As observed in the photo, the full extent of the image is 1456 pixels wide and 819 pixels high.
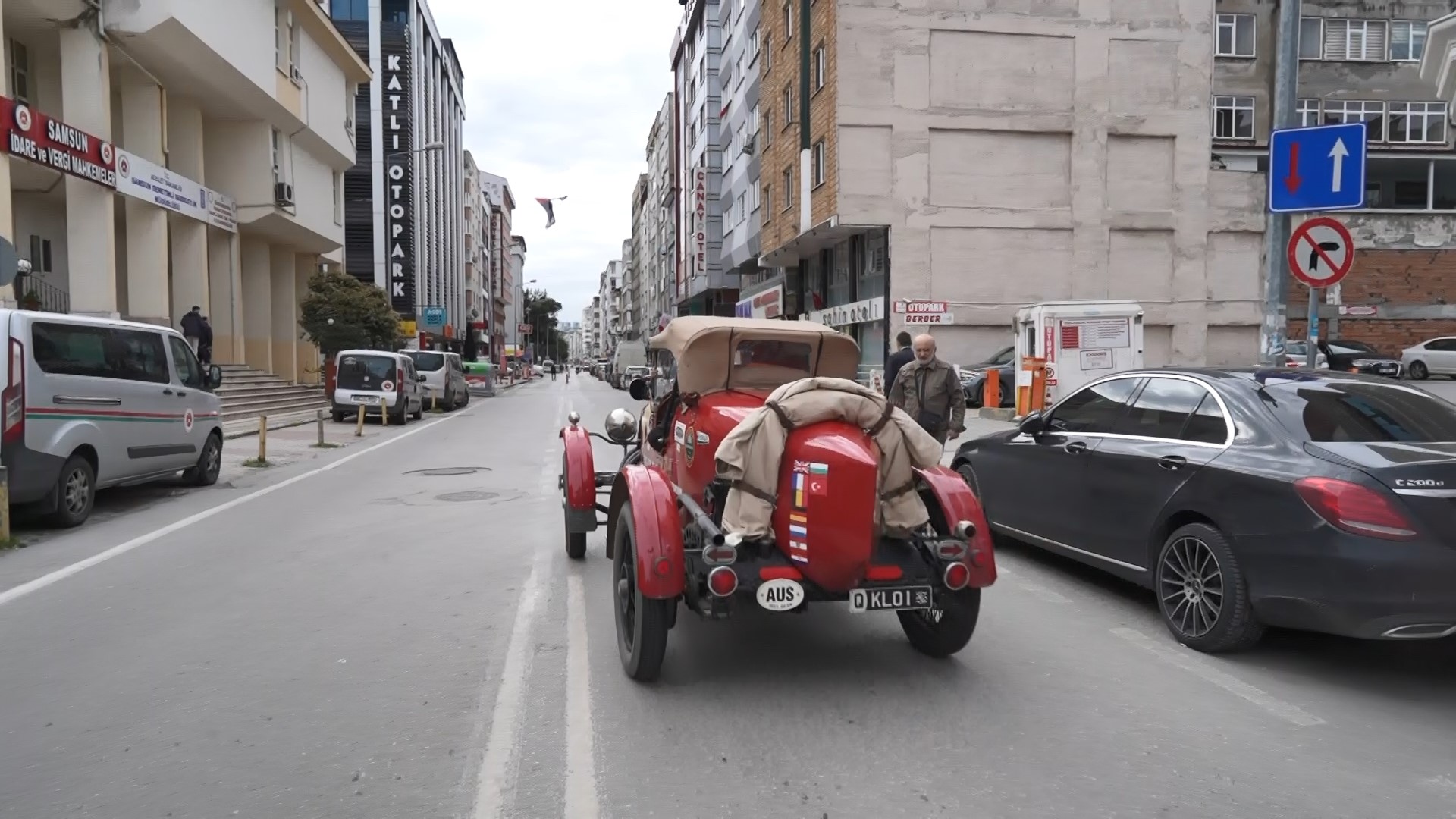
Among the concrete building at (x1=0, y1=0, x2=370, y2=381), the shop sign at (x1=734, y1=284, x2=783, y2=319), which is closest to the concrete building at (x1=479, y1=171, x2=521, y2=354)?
the shop sign at (x1=734, y1=284, x2=783, y2=319)

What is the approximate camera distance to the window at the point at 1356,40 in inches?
1590

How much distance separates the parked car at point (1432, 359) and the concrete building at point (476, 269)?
61.7 metres

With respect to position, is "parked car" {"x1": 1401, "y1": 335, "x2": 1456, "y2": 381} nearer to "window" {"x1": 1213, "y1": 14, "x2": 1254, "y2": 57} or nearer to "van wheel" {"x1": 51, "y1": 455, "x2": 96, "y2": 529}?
"window" {"x1": 1213, "y1": 14, "x2": 1254, "y2": 57}

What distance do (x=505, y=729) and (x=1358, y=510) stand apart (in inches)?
154

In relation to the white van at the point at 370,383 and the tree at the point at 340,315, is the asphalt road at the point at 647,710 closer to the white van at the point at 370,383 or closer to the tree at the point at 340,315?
the white van at the point at 370,383

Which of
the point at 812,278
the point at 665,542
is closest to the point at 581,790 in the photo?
the point at 665,542

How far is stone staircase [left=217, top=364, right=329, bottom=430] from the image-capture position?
23188 mm

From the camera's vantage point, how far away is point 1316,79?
40438mm

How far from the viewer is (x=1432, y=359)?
31.7 m

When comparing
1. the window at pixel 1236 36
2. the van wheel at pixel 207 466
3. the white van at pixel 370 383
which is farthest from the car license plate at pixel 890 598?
the window at pixel 1236 36

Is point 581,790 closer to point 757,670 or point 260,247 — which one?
point 757,670

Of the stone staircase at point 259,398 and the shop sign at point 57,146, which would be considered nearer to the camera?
the shop sign at point 57,146

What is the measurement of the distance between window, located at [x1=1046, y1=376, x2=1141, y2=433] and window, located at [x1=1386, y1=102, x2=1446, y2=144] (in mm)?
42352

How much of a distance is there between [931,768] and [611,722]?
1.34 meters
